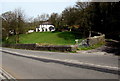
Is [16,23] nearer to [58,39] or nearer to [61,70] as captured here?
[58,39]

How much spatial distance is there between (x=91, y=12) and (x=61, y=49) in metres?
23.3

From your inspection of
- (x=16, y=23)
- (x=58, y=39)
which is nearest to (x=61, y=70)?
(x=58, y=39)

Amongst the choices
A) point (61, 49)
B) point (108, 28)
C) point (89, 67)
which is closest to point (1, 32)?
point (108, 28)

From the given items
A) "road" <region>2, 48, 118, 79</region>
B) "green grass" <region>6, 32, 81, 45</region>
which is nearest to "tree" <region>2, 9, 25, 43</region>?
"green grass" <region>6, 32, 81, 45</region>

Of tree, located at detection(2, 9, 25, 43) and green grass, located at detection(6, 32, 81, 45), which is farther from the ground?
tree, located at detection(2, 9, 25, 43)

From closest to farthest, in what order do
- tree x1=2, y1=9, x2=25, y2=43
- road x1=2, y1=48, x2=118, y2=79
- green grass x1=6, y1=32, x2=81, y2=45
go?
1. road x1=2, y1=48, x2=118, y2=79
2. green grass x1=6, y1=32, x2=81, y2=45
3. tree x1=2, y1=9, x2=25, y2=43

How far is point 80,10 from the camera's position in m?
52.1

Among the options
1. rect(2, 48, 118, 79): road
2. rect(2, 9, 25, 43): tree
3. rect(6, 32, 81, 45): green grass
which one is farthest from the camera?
rect(2, 9, 25, 43): tree

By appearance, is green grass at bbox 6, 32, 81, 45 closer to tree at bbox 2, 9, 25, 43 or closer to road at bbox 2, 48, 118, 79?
tree at bbox 2, 9, 25, 43

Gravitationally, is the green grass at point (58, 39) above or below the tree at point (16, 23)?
below

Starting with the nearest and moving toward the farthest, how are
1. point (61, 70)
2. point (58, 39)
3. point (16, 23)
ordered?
point (61, 70), point (58, 39), point (16, 23)

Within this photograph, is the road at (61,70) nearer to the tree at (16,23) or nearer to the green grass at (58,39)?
the green grass at (58,39)

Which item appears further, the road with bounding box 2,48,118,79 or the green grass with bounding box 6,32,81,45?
the green grass with bounding box 6,32,81,45

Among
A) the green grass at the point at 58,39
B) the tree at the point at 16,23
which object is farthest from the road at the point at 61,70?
the tree at the point at 16,23
